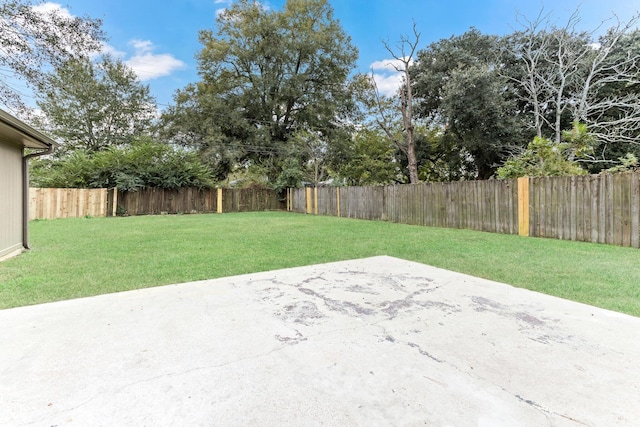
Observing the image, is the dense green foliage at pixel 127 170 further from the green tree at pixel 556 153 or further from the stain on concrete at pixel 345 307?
the stain on concrete at pixel 345 307

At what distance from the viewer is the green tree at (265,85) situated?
18.2 m

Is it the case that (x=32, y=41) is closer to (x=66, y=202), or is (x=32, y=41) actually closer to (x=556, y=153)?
(x=66, y=202)

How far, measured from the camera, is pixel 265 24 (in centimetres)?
1817

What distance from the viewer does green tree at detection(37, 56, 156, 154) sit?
18594 mm

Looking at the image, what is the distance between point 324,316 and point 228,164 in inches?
710

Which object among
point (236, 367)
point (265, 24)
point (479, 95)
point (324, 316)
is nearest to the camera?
point (236, 367)

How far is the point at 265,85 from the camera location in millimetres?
18891

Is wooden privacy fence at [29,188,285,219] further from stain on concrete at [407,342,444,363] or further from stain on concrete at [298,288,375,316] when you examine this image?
stain on concrete at [407,342,444,363]

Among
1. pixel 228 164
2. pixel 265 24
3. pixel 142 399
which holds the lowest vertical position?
pixel 142 399

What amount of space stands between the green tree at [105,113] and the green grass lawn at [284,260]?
51.8ft

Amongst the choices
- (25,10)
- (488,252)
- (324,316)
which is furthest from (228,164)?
(324,316)

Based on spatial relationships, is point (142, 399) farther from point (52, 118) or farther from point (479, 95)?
point (52, 118)

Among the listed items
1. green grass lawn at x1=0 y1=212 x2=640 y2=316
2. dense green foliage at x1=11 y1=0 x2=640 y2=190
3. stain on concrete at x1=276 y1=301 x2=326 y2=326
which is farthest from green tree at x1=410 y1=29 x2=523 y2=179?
stain on concrete at x1=276 y1=301 x2=326 y2=326

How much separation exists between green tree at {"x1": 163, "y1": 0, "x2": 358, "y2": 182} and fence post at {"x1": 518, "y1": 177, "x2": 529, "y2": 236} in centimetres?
1314
